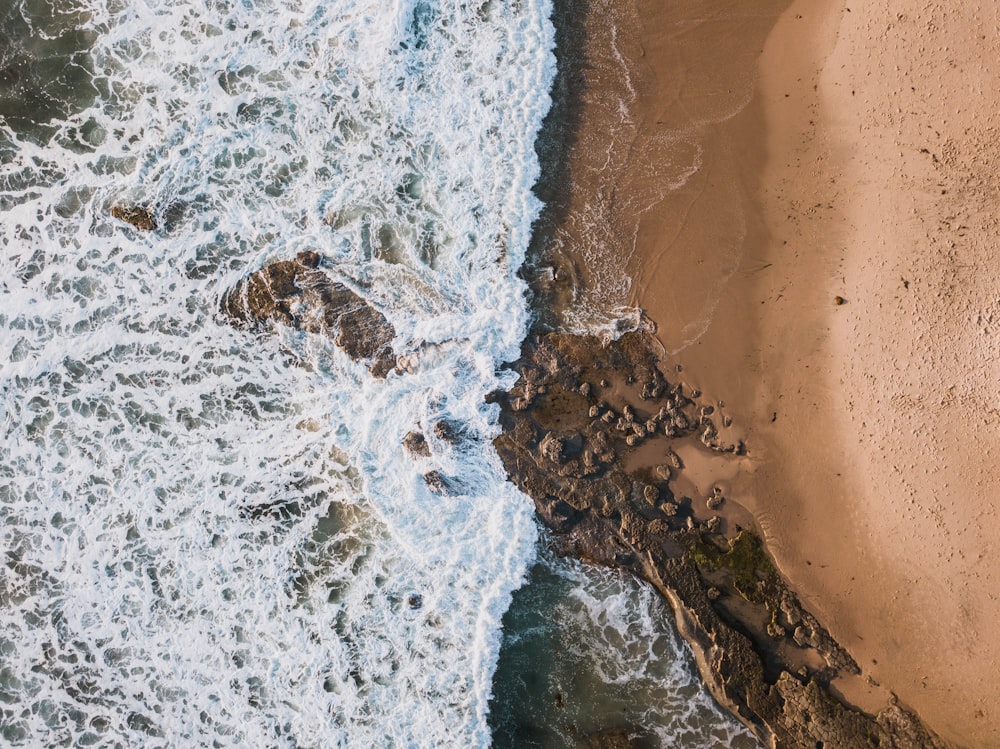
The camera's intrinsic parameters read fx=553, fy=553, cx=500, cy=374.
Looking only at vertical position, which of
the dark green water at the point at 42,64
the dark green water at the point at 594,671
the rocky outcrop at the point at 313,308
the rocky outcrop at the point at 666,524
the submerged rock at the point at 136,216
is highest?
the dark green water at the point at 42,64

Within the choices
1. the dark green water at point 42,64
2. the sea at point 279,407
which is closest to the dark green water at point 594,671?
the sea at point 279,407

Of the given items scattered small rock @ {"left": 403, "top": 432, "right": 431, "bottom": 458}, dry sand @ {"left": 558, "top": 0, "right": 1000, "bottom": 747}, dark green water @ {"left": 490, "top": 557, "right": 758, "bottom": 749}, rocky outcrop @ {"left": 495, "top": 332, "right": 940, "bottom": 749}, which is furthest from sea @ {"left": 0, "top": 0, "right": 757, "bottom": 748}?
dry sand @ {"left": 558, "top": 0, "right": 1000, "bottom": 747}

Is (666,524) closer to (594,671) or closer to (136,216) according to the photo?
(594,671)

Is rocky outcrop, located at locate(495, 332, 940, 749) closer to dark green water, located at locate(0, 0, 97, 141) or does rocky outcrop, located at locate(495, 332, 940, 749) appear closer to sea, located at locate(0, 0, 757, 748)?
sea, located at locate(0, 0, 757, 748)

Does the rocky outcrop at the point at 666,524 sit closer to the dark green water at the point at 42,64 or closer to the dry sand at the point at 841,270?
the dry sand at the point at 841,270

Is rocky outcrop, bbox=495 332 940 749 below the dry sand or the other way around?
below

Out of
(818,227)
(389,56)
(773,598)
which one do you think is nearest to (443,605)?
(773,598)

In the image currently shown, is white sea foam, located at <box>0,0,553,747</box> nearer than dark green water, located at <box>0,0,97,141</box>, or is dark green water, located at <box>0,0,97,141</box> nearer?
white sea foam, located at <box>0,0,553,747</box>
